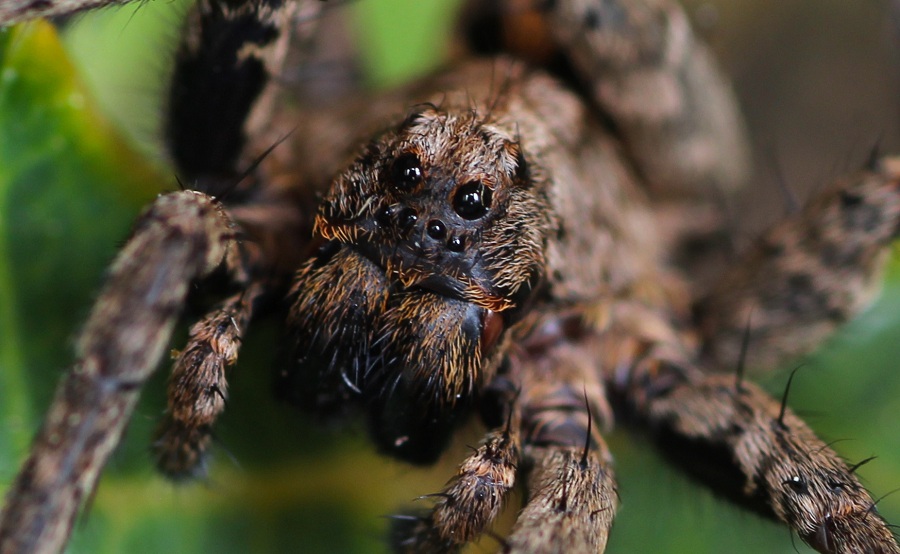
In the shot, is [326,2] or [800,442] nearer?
[800,442]

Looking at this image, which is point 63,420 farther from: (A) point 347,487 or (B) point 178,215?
(A) point 347,487

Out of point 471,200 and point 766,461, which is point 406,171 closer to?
point 471,200

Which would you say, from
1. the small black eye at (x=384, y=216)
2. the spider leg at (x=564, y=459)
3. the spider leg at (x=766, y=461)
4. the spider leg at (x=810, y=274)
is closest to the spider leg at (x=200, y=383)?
the small black eye at (x=384, y=216)

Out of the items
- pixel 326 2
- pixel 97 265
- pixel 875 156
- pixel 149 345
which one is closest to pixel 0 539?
pixel 149 345

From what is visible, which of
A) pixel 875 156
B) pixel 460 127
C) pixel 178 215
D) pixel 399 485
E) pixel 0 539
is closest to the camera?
pixel 0 539

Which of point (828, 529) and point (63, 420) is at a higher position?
point (828, 529)

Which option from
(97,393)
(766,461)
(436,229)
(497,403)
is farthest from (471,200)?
(766,461)
